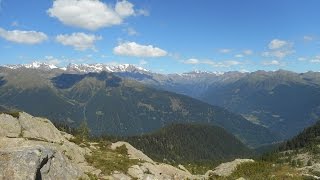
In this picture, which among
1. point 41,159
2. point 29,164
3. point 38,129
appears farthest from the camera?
point 38,129

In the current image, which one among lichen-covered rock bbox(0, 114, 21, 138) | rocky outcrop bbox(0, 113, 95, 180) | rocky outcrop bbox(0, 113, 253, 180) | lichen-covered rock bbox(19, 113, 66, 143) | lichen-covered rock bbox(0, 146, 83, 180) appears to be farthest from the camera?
lichen-covered rock bbox(19, 113, 66, 143)

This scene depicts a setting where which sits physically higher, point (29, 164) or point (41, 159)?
point (41, 159)

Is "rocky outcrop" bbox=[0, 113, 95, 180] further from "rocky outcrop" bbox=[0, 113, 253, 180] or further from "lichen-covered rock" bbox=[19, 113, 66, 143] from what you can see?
"lichen-covered rock" bbox=[19, 113, 66, 143]

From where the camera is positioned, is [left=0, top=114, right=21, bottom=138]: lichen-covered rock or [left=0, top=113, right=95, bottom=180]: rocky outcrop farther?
[left=0, top=114, right=21, bottom=138]: lichen-covered rock

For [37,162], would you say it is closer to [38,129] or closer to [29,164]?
[29,164]

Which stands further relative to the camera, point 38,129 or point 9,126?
point 38,129

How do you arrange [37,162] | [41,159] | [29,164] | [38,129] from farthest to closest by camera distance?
[38,129] → [41,159] → [37,162] → [29,164]

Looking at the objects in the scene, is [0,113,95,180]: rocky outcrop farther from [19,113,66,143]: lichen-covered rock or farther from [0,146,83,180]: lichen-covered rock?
[19,113,66,143]: lichen-covered rock

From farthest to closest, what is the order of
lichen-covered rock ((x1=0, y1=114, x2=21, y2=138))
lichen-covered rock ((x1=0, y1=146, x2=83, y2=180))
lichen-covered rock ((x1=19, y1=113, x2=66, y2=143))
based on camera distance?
lichen-covered rock ((x1=19, y1=113, x2=66, y2=143)) → lichen-covered rock ((x1=0, y1=114, x2=21, y2=138)) → lichen-covered rock ((x1=0, y1=146, x2=83, y2=180))

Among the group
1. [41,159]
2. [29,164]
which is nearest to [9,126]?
[41,159]

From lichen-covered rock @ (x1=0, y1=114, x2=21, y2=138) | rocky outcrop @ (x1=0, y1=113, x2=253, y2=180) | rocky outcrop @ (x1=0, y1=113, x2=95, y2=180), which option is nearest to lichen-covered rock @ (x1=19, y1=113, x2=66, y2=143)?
rocky outcrop @ (x1=0, y1=113, x2=253, y2=180)

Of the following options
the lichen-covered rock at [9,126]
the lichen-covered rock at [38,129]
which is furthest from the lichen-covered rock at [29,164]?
the lichen-covered rock at [38,129]

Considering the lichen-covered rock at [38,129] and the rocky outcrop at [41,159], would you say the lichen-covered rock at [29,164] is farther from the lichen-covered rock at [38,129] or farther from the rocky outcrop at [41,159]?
the lichen-covered rock at [38,129]

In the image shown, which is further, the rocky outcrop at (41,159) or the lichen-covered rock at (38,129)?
the lichen-covered rock at (38,129)
